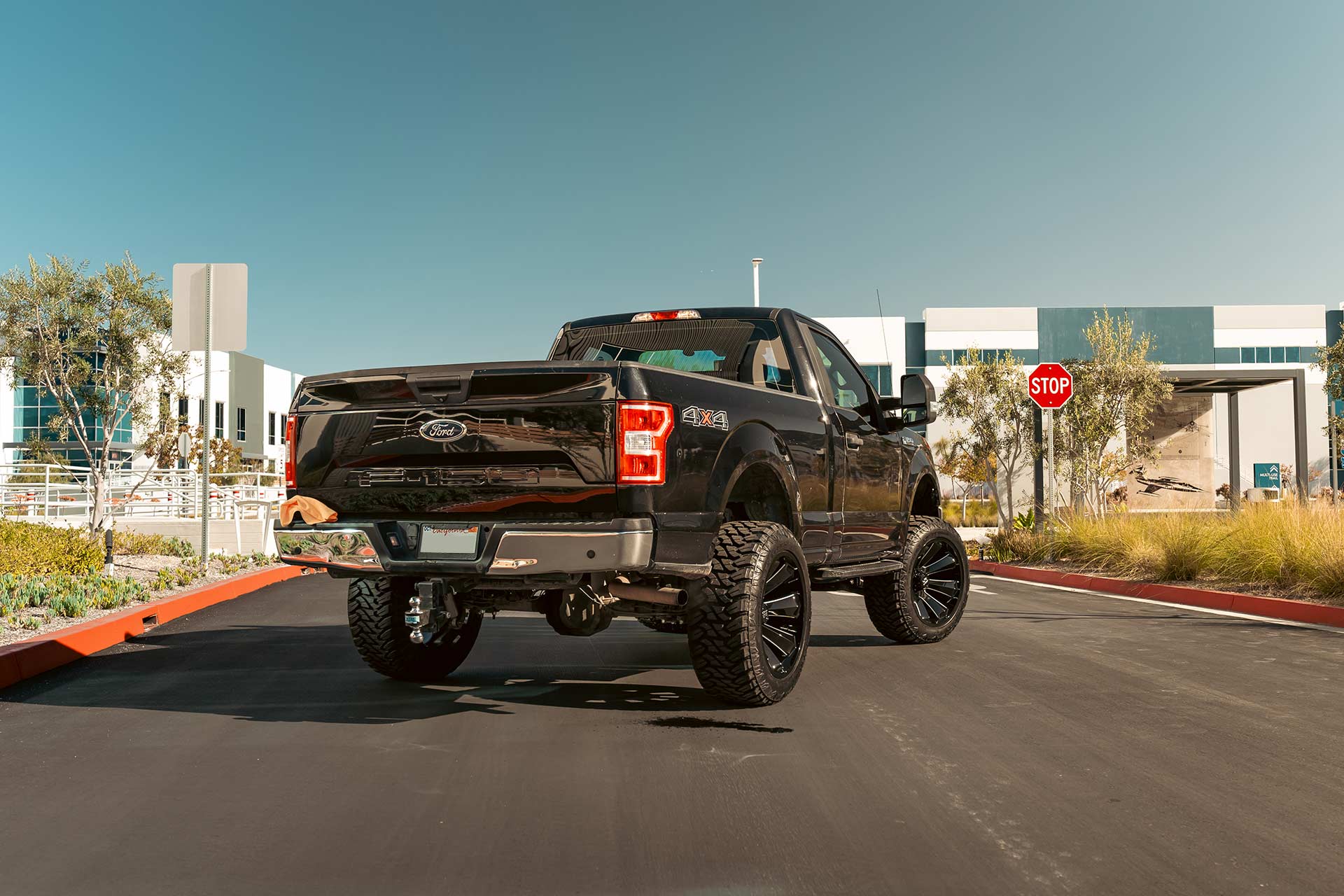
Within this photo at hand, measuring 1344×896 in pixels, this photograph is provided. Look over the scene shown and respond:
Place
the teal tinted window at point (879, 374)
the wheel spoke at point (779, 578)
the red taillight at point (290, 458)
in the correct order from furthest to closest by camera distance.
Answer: the teal tinted window at point (879, 374), the wheel spoke at point (779, 578), the red taillight at point (290, 458)

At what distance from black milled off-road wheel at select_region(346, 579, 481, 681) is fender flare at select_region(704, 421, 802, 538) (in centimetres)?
205

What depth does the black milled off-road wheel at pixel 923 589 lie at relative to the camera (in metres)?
8.48

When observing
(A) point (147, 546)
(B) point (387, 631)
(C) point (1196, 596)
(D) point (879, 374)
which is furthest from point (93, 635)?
(D) point (879, 374)

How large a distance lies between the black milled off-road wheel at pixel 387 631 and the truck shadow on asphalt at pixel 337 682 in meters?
0.13

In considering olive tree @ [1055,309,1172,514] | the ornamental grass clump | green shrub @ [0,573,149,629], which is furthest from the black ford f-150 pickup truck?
olive tree @ [1055,309,1172,514]

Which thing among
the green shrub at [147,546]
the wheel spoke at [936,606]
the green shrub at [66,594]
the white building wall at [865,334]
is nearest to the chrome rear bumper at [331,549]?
the green shrub at [66,594]

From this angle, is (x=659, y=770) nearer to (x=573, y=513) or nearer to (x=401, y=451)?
(x=573, y=513)

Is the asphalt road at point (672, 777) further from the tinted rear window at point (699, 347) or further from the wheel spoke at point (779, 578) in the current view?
the tinted rear window at point (699, 347)

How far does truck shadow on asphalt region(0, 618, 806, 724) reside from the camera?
6.24m

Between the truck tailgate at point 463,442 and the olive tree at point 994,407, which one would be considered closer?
the truck tailgate at point 463,442

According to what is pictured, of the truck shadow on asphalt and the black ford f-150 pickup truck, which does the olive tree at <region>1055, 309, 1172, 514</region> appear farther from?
the black ford f-150 pickup truck

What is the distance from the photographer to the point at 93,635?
848 cm

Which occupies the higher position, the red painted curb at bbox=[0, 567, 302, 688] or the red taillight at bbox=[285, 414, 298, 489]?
the red taillight at bbox=[285, 414, 298, 489]

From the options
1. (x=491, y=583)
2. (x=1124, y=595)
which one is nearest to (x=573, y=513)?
(x=491, y=583)
